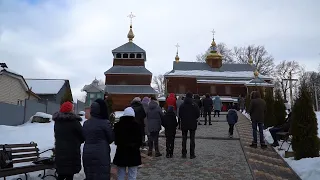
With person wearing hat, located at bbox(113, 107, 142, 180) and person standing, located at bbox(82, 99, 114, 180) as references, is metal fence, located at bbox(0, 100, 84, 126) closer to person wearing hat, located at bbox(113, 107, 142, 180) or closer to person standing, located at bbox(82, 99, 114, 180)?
person wearing hat, located at bbox(113, 107, 142, 180)

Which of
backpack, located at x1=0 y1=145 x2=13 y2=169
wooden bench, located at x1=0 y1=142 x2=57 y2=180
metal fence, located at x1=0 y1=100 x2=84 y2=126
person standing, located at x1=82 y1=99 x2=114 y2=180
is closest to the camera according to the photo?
person standing, located at x1=82 y1=99 x2=114 y2=180

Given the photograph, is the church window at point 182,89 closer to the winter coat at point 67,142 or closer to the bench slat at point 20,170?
the bench slat at point 20,170

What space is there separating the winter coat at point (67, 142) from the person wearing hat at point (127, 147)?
2.36 ft

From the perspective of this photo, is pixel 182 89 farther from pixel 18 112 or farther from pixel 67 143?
pixel 67 143

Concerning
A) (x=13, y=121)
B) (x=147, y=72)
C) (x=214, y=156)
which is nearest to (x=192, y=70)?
(x=147, y=72)

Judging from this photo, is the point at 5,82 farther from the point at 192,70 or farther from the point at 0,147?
the point at 192,70

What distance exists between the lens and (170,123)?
402 inches

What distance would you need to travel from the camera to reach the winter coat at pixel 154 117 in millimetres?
10188

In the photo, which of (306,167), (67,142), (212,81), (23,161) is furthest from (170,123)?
(212,81)

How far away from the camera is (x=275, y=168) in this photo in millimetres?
8531

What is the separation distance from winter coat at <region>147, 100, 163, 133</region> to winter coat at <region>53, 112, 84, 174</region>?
14.5 ft

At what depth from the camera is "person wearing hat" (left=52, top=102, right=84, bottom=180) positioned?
19.0ft

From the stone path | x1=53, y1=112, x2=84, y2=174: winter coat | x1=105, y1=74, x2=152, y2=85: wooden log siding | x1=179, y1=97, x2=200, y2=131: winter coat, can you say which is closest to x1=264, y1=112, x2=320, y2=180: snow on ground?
the stone path

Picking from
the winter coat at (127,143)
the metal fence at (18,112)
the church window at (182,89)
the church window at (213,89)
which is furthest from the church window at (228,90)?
the winter coat at (127,143)
